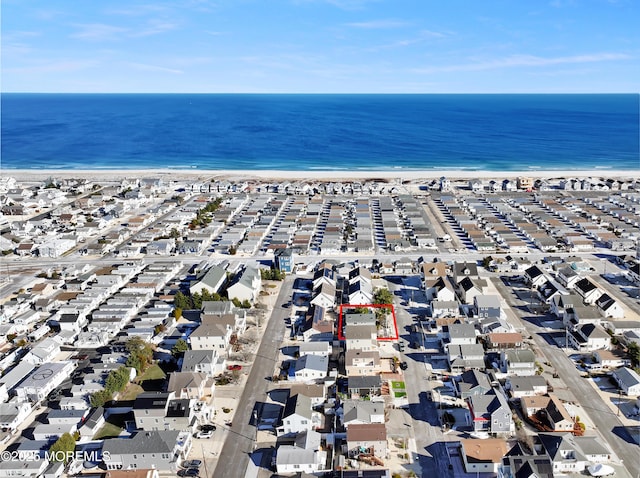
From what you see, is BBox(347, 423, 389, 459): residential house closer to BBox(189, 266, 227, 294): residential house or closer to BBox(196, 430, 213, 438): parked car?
BBox(196, 430, 213, 438): parked car

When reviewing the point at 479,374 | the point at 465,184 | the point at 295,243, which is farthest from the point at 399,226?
the point at 479,374

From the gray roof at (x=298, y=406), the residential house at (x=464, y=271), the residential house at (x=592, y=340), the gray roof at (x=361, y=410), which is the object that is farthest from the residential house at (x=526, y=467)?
the residential house at (x=464, y=271)

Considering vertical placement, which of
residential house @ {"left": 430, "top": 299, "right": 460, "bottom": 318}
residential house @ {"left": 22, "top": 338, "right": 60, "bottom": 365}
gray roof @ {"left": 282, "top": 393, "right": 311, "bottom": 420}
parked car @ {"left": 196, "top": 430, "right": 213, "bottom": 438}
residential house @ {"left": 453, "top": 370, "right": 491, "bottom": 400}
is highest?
residential house @ {"left": 430, "top": 299, "right": 460, "bottom": 318}

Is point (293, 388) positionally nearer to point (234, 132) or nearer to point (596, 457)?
point (596, 457)

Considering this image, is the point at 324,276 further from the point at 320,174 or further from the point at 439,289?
the point at 320,174

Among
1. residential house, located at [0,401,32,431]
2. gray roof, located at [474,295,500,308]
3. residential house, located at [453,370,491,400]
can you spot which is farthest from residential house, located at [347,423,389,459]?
residential house, located at [0,401,32,431]

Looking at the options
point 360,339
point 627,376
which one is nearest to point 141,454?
point 360,339
